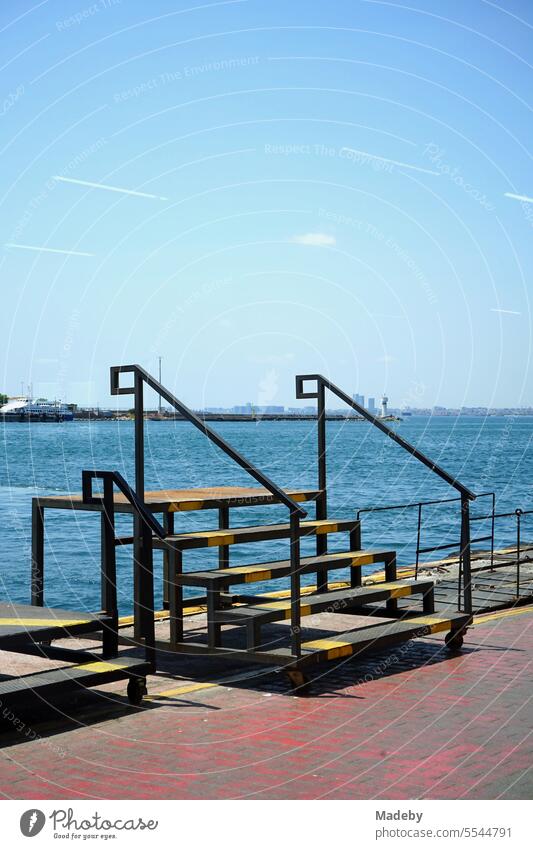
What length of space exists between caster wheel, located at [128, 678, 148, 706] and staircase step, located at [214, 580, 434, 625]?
0.82 m

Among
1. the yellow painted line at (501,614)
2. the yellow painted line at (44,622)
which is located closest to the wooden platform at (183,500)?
the yellow painted line at (44,622)

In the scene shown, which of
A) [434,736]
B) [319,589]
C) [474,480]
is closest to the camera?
[434,736]

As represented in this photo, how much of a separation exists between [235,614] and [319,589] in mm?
2165

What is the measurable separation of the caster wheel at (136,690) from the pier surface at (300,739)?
0.41ft

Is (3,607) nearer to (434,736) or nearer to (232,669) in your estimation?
(232,669)

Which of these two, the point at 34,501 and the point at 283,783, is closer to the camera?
the point at 283,783

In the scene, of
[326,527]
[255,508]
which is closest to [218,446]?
[326,527]

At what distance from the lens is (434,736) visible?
6273mm

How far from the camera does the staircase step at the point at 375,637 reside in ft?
24.6

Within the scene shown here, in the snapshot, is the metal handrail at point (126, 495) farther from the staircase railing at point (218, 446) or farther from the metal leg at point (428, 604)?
the metal leg at point (428, 604)

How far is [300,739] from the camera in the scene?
619 cm

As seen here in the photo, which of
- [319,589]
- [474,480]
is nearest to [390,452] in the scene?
[474,480]

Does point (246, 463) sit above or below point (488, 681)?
above

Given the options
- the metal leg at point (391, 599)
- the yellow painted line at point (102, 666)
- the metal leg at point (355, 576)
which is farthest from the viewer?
the metal leg at point (391, 599)
